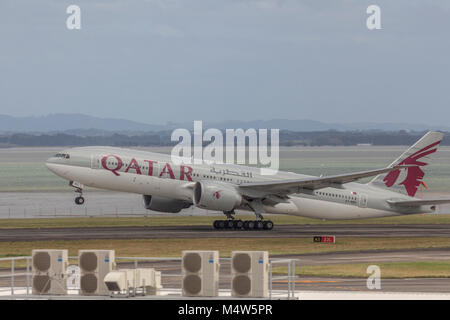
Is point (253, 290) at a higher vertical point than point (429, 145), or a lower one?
lower

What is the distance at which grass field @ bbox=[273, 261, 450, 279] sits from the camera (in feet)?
138

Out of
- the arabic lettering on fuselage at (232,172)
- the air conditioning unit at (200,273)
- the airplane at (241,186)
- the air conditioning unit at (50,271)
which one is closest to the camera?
the air conditioning unit at (200,273)

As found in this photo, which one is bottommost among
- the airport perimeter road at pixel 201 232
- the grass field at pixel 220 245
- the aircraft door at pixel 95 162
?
the grass field at pixel 220 245

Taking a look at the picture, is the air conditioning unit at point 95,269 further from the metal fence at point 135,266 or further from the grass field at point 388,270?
the grass field at point 388,270

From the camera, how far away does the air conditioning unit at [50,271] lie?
101 feet

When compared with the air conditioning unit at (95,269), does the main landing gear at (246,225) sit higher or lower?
higher

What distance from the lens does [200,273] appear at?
29.5 meters

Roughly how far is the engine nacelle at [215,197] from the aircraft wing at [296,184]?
150 cm

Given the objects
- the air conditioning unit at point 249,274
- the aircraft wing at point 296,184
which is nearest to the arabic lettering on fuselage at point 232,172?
the aircraft wing at point 296,184
